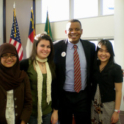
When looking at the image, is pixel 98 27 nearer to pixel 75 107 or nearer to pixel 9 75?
pixel 75 107

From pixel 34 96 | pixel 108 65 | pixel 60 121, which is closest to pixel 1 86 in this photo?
pixel 34 96

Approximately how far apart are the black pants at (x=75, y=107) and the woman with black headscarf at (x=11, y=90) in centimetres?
56

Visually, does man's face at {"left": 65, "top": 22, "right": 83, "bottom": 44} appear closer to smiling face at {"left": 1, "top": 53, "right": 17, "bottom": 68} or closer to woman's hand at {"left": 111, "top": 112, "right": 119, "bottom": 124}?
smiling face at {"left": 1, "top": 53, "right": 17, "bottom": 68}

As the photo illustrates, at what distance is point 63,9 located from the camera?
5668mm

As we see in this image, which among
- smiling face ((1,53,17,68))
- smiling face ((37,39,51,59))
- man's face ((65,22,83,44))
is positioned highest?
man's face ((65,22,83,44))

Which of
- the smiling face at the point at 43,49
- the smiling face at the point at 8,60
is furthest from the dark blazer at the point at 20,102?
the smiling face at the point at 43,49

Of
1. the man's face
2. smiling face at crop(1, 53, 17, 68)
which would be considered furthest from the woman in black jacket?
smiling face at crop(1, 53, 17, 68)

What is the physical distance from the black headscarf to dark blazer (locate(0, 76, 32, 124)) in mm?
47

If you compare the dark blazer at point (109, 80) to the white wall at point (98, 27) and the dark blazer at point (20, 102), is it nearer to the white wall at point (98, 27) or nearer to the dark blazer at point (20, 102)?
the dark blazer at point (20, 102)

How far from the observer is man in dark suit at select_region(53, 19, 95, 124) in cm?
189

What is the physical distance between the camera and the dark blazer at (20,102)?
4.47 feet

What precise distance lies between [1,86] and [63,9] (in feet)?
16.0

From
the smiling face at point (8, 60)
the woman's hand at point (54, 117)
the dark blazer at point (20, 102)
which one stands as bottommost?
the woman's hand at point (54, 117)

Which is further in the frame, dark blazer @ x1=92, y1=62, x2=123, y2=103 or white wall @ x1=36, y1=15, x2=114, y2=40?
white wall @ x1=36, y1=15, x2=114, y2=40
